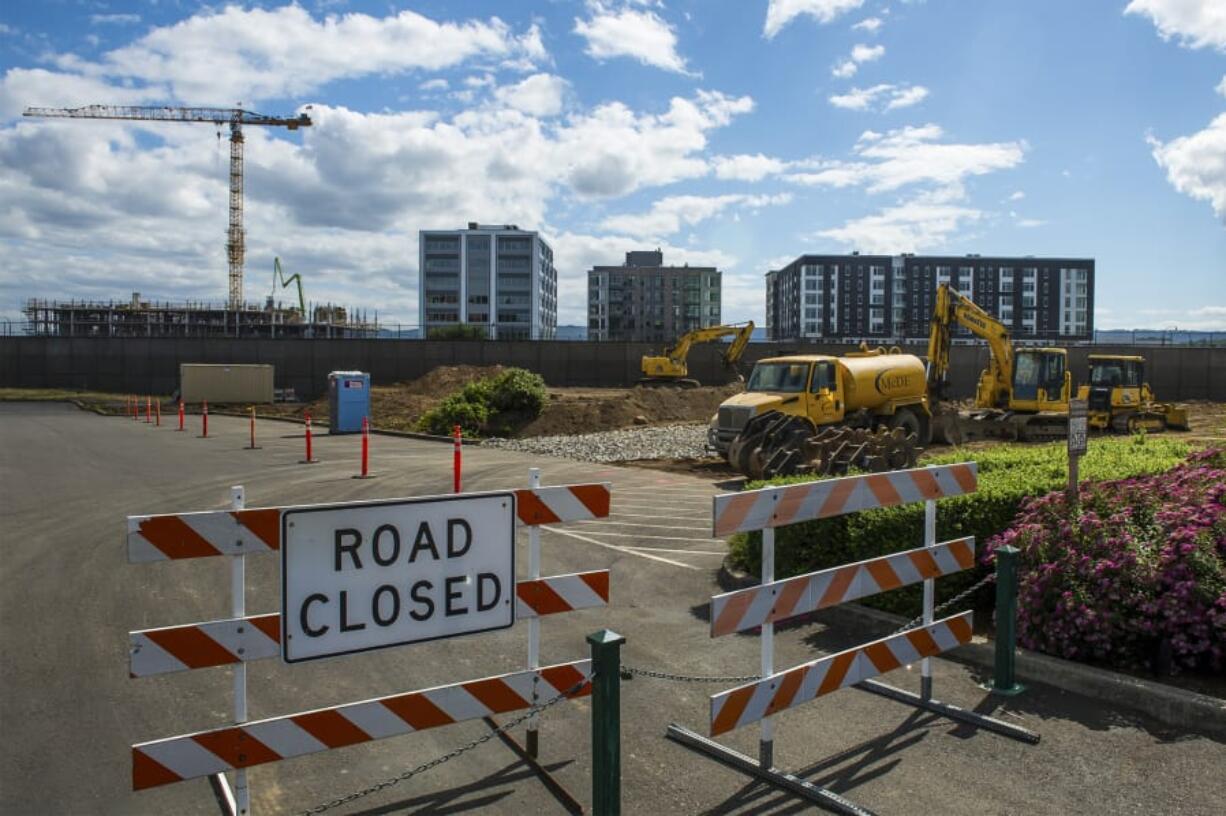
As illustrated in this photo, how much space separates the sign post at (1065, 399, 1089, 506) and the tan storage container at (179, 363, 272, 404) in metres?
40.8

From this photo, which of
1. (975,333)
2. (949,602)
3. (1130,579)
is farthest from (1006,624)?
(975,333)

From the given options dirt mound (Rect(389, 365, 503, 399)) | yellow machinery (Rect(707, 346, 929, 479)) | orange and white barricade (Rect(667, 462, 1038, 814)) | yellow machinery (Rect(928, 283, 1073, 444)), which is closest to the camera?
orange and white barricade (Rect(667, 462, 1038, 814))

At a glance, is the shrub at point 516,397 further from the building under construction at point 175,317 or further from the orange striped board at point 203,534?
the building under construction at point 175,317

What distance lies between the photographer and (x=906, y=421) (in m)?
23.1

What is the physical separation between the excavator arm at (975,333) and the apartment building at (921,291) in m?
114

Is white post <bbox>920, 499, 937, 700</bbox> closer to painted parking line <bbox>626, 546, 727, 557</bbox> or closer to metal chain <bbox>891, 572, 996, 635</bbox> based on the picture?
metal chain <bbox>891, 572, 996, 635</bbox>

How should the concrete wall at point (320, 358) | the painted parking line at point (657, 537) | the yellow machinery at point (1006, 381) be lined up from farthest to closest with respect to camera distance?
the concrete wall at point (320, 358)
the yellow machinery at point (1006, 381)
the painted parking line at point (657, 537)

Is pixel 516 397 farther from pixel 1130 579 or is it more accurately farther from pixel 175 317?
pixel 175 317

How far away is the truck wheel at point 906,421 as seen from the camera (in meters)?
22.9

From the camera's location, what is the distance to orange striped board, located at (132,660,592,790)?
12.5ft

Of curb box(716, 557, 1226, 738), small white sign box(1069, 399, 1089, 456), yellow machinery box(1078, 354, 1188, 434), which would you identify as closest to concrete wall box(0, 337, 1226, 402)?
yellow machinery box(1078, 354, 1188, 434)

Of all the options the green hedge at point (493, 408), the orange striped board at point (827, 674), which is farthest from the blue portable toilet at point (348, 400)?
the orange striped board at point (827, 674)

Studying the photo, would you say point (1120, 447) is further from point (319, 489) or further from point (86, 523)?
point (86, 523)

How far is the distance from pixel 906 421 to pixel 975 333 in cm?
562
